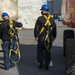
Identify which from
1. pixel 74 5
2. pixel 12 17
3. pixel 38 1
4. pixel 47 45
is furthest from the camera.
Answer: pixel 38 1

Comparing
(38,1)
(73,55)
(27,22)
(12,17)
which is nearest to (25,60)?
(12,17)

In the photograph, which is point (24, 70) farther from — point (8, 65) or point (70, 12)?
point (70, 12)

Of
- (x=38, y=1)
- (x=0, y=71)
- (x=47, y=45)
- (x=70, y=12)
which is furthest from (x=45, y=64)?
(x=38, y=1)

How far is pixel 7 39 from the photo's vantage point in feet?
34.4

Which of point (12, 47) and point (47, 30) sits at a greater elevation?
point (47, 30)

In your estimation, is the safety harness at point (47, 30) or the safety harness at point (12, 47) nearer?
the safety harness at point (47, 30)

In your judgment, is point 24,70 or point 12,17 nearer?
point 24,70

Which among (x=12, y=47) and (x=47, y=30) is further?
(x=12, y=47)

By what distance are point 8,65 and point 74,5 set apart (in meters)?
4.24

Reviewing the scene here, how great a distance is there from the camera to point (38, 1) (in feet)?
115

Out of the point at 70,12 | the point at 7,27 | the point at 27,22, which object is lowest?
the point at 27,22

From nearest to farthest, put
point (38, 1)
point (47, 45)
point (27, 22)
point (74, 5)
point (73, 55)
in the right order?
1. point (74, 5)
2. point (73, 55)
3. point (47, 45)
4. point (27, 22)
5. point (38, 1)

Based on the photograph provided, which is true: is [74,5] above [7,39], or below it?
above

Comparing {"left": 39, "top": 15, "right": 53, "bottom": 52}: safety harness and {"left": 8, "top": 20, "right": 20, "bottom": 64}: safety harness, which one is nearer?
{"left": 39, "top": 15, "right": 53, "bottom": 52}: safety harness
